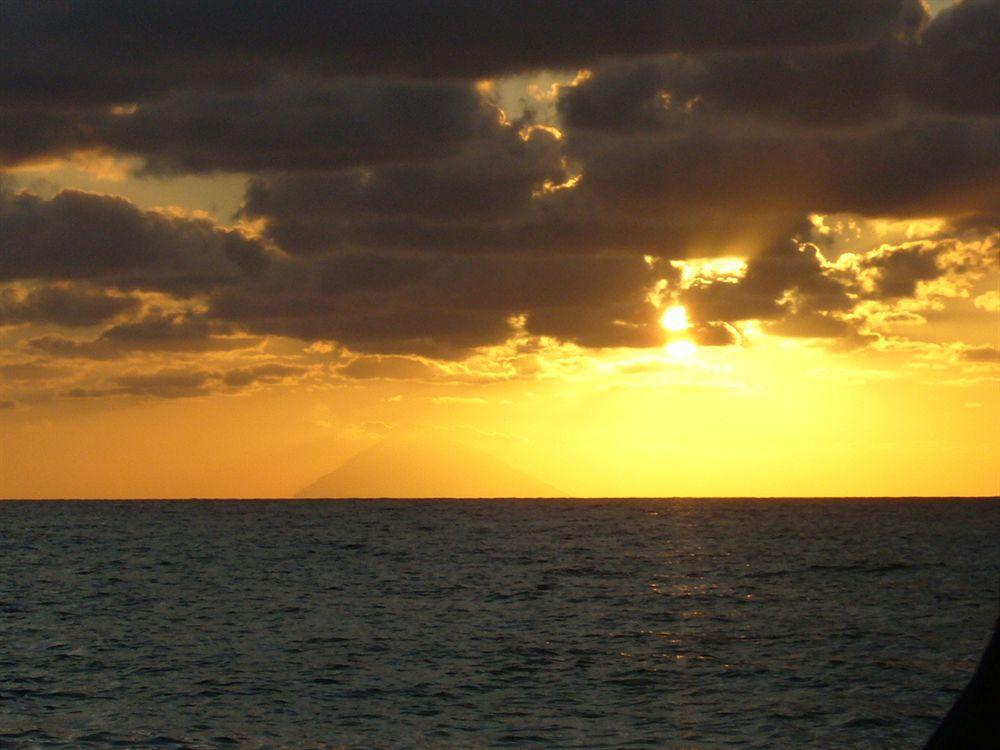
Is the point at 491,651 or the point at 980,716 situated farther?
the point at 491,651

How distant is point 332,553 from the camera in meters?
130

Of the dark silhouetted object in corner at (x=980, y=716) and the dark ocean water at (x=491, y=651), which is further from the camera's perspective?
the dark ocean water at (x=491, y=651)

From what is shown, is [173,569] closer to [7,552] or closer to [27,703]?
[7,552]

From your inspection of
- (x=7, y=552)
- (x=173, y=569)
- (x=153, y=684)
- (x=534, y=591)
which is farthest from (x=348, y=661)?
(x=7, y=552)

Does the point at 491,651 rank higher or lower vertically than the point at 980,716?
lower

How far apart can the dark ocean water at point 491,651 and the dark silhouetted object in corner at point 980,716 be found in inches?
1040

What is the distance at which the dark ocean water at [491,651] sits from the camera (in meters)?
33.7

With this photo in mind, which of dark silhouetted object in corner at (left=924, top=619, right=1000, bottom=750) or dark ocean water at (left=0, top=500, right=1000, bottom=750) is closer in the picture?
dark silhouetted object in corner at (left=924, top=619, right=1000, bottom=750)

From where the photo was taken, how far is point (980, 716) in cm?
554

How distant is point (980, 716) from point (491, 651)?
1762 inches

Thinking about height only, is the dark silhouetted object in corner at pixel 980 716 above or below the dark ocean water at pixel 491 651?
above

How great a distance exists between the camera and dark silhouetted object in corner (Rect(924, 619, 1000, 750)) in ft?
18.0

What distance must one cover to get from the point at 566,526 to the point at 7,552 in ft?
305

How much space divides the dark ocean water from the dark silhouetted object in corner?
26.4 m
